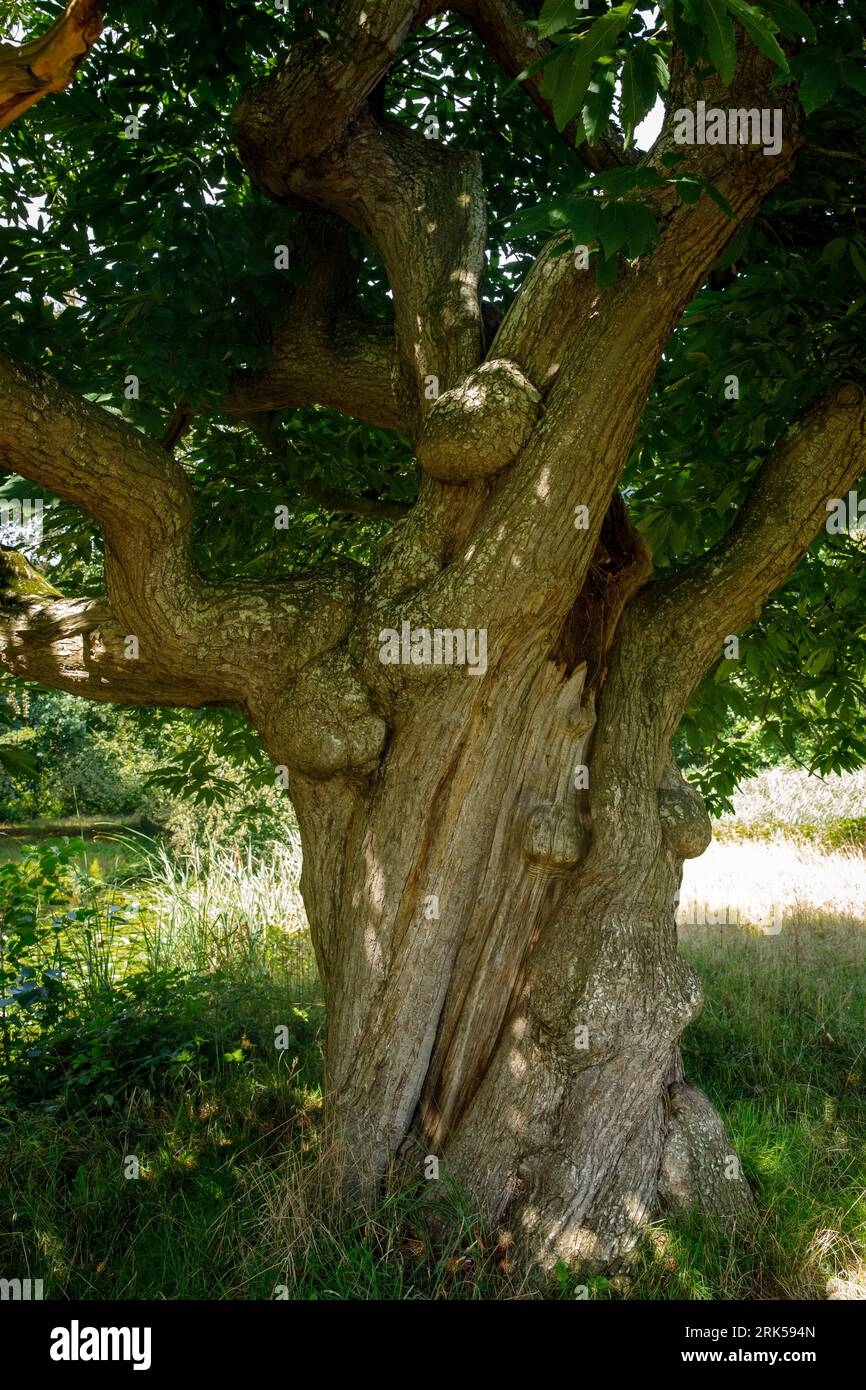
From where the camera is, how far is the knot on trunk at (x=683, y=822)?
3.92 metres

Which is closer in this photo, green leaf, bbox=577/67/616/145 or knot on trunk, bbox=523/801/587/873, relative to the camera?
green leaf, bbox=577/67/616/145

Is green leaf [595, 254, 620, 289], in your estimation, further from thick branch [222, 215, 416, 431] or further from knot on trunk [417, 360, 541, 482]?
thick branch [222, 215, 416, 431]

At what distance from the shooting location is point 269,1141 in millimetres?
4305

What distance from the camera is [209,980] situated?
234 inches

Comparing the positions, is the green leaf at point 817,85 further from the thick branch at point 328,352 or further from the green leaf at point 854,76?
the thick branch at point 328,352

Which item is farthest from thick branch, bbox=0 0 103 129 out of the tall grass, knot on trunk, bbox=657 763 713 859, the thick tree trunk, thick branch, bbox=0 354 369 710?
the tall grass

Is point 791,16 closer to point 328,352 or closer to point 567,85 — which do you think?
point 567,85

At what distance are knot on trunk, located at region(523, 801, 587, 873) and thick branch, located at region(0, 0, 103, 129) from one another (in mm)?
2881

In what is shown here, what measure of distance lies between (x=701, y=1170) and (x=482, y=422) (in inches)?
115

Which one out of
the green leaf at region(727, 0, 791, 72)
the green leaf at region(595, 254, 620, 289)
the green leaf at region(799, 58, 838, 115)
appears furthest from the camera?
the green leaf at region(595, 254, 620, 289)

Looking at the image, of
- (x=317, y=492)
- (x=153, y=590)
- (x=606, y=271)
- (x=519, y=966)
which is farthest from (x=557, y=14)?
(x=317, y=492)

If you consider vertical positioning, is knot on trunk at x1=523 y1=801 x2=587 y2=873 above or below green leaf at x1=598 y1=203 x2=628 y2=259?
below

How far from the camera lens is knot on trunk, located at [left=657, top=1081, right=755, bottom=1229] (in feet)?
12.0

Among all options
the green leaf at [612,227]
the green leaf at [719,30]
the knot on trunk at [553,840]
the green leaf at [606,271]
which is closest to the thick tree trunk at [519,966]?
the knot on trunk at [553,840]
